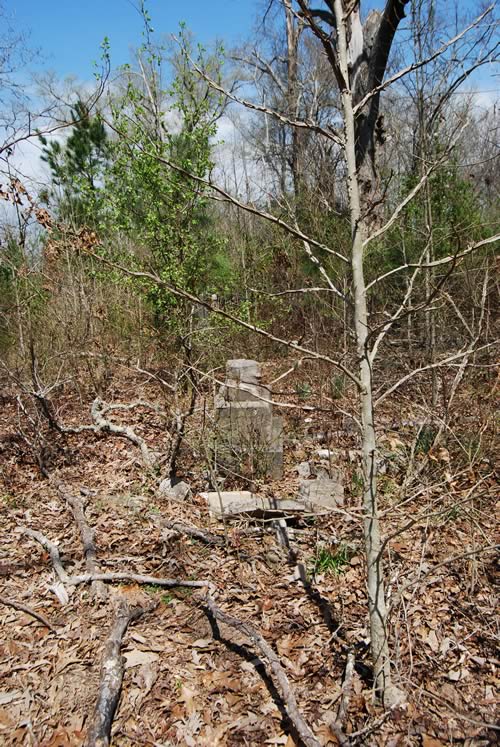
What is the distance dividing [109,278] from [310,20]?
6.74 metres

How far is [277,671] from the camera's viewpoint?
7.91ft

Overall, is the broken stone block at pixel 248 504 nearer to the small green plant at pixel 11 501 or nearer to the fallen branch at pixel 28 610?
the fallen branch at pixel 28 610

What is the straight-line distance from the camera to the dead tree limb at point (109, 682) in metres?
2.20

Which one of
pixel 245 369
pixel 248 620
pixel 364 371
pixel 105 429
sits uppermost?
pixel 364 371

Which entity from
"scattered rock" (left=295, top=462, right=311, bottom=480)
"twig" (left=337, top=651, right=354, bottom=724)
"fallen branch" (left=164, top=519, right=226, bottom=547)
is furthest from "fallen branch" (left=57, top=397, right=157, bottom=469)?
"twig" (left=337, top=651, right=354, bottom=724)

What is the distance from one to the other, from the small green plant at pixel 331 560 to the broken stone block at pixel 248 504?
0.46 metres

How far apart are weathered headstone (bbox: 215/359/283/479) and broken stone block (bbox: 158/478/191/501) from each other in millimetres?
434

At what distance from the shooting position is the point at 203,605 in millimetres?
3104

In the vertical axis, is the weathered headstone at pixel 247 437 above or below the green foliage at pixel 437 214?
below

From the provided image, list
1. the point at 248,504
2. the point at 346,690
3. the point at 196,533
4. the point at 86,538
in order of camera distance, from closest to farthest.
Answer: the point at 346,690 < the point at 86,538 < the point at 196,533 < the point at 248,504

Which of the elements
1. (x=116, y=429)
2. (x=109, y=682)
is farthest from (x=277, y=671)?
(x=116, y=429)

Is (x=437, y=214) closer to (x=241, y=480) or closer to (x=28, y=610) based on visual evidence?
(x=241, y=480)

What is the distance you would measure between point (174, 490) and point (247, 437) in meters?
0.84

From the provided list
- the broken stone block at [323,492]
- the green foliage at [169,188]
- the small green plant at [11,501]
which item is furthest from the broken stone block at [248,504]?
the green foliage at [169,188]
